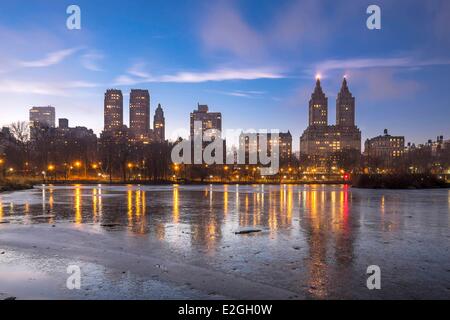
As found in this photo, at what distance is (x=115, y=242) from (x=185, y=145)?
10285cm

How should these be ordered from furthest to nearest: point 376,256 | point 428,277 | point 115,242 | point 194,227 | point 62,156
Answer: point 62,156, point 194,227, point 115,242, point 376,256, point 428,277

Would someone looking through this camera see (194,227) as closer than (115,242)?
No

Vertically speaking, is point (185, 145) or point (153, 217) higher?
point (185, 145)

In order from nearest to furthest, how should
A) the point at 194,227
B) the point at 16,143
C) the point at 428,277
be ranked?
the point at 428,277 < the point at 194,227 < the point at 16,143

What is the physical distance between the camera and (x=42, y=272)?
9.51 meters

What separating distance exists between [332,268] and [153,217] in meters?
12.6

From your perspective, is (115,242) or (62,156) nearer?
(115,242)
